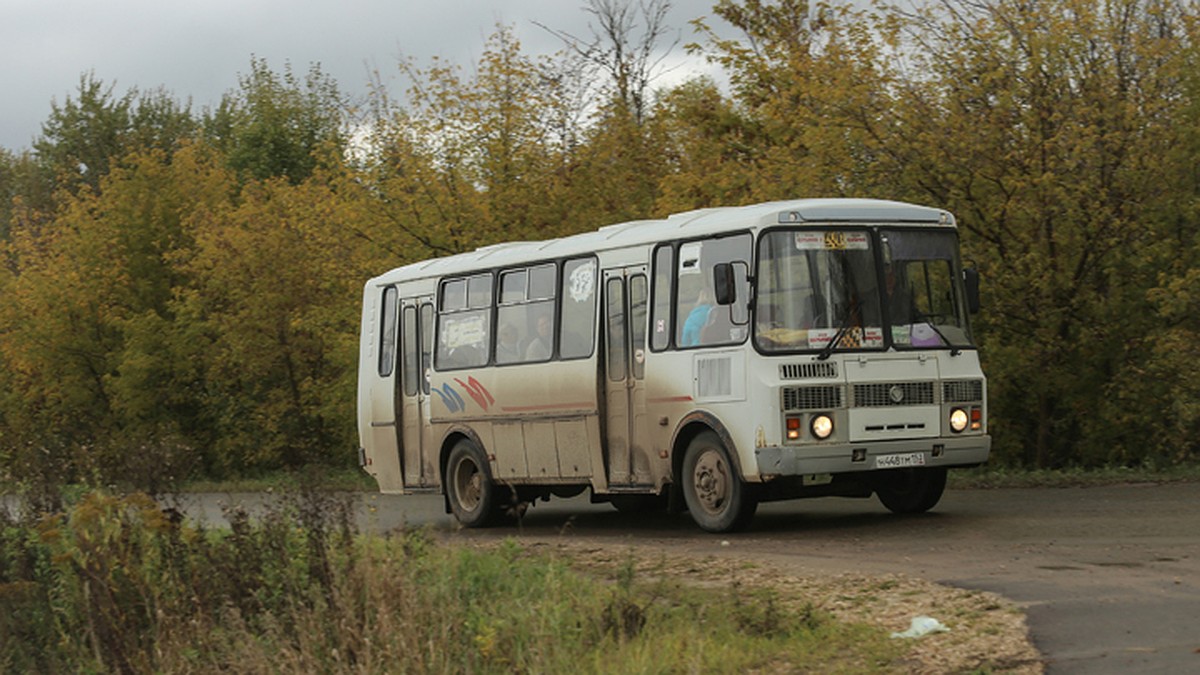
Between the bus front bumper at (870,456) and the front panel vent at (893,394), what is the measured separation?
1.15 feet

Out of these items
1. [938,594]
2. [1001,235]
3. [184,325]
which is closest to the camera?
[938,594]

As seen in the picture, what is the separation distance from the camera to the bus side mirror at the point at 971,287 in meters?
16.8

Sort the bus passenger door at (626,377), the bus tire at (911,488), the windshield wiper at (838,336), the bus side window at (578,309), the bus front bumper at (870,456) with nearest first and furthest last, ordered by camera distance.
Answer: the bus front bumper at (870,456) → the windshield wiper at (838,336) → the bus tire at (911,488) → the bus passenger door at (626,377) → the bus side window at (578,309)

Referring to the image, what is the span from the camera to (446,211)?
1237 inches

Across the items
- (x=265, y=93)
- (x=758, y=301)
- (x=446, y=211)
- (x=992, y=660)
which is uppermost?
(x=265, y=93)

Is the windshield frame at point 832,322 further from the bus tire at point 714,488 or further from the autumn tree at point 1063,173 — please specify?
the autumn tree at point 1063,173

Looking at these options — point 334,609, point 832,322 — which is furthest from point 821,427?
point 334,609

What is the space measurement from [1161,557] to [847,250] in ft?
15.0

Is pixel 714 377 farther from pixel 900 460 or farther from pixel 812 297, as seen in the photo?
pixel 900 460

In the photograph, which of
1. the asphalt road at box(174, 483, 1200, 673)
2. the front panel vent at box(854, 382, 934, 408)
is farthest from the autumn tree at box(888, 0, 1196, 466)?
the front panel vent at box(854, 382, 934, 408)

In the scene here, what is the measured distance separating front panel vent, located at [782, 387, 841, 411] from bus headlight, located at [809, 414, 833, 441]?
8 cm

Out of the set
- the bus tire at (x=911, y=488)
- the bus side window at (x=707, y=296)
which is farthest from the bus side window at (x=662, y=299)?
the bus tire at (x=911, y=488)

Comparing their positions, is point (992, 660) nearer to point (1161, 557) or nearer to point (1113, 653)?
point (1113, 653)

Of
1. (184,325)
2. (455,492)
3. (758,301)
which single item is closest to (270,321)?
(184,325)
